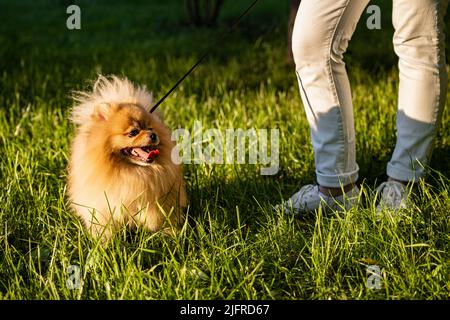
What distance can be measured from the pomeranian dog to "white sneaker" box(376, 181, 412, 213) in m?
0.91

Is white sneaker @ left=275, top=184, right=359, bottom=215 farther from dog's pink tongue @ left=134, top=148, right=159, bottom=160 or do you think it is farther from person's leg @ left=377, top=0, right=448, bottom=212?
dog's pink tongue @ left=134, top=148, right=159, bottom=160

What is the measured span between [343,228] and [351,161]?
542 mm

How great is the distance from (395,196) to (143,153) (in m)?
1.15

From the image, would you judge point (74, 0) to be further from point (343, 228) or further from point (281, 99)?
point (343, 228)

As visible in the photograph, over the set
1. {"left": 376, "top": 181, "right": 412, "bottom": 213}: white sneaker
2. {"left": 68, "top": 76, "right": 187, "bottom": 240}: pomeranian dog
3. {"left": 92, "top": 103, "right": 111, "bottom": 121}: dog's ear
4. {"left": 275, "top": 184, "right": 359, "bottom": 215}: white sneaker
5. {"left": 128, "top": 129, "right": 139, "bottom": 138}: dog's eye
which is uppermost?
{"left": 92, "top": 103, "right": 111, "bottom": 121}: dog's ear

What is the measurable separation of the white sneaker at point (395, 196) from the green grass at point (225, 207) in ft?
0.21

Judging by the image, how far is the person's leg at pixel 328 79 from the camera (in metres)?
2.53

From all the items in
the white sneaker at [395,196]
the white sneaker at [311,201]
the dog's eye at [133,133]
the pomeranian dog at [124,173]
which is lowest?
the white sneaker at [311,201]

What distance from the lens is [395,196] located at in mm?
2721

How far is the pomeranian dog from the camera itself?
2.42m

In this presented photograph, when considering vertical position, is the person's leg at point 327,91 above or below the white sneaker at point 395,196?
above

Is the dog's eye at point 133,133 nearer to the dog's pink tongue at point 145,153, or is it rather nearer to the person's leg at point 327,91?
the dog's pink tongue at point 145,153

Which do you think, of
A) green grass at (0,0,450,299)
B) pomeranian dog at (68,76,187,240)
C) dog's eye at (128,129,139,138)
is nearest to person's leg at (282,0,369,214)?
green grass at (0,0,450,299)

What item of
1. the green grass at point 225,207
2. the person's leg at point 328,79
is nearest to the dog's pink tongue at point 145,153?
the green grass at point 225,207
